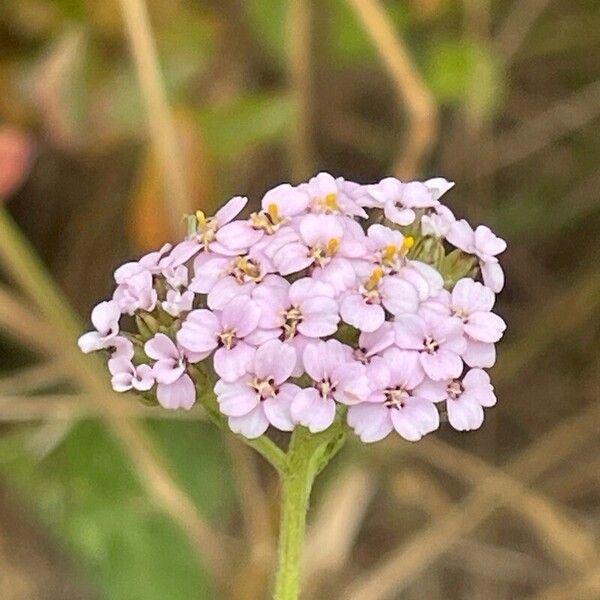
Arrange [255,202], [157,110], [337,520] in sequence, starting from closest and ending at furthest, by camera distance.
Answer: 1. [157,110]
2. [337,520]
3. [255,202]

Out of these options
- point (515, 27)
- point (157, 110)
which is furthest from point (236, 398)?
point (515, 27)

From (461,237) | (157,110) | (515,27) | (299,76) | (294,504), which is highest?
(515,27)

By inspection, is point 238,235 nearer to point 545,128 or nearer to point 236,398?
point 236,398

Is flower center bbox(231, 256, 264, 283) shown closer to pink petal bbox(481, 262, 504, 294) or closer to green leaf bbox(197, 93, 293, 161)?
pink petal bbox(481, 262, 504, 294)

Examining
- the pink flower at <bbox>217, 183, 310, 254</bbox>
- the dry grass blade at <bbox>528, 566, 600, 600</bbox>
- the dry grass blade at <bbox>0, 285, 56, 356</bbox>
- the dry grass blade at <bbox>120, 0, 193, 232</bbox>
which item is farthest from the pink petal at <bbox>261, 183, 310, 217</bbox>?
the dry grass blade at <bbox>528, 566, 600, 600</bbox>

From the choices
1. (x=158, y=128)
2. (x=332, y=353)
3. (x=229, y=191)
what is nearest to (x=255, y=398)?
(x=332, y=353)
